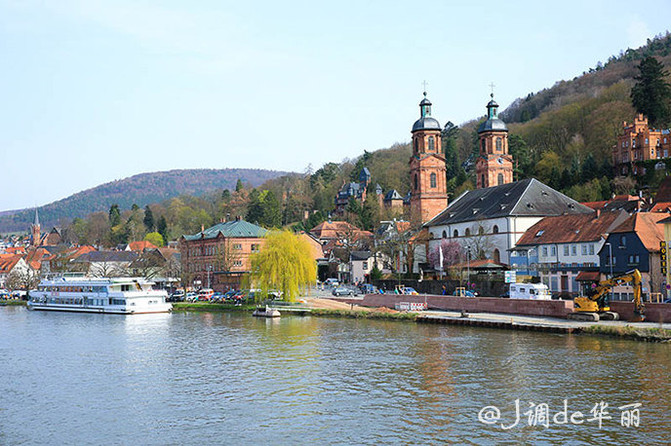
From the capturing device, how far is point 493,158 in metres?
93.9

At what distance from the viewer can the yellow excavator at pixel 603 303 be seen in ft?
149

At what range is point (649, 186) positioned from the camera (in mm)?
90438

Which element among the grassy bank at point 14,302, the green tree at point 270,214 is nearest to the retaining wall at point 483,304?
the grassy bank at point 14,302

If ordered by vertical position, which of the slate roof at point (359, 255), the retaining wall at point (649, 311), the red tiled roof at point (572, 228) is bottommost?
the retaining wall at point (649, 311)

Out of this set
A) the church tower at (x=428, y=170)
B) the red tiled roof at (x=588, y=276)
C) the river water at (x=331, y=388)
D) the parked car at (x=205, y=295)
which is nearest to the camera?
the river water at (x=331, y=388)

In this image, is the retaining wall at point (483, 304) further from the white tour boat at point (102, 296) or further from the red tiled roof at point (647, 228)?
the white tour boat at point (102, 296)

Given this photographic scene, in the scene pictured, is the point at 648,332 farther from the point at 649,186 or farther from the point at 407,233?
the point at 649,186

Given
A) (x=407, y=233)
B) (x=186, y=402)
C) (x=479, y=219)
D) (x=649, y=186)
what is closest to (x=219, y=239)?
(x=407, y=233)

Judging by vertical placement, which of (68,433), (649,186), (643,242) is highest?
(649,186)

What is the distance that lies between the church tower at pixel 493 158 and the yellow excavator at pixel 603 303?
45.8m

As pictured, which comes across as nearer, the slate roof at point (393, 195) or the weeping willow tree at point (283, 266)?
the weeping willow tree at point (283, 266)

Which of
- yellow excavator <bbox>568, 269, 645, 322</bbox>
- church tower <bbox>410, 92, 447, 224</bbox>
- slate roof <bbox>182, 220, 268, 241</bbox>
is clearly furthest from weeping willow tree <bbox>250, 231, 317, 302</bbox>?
church tower <bbox>410, 92, 447, 224</bbox>

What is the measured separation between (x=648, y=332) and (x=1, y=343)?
40.9 meters

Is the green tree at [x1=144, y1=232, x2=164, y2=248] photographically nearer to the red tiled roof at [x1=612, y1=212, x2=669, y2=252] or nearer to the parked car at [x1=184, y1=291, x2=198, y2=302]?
the parked car at [x1=184, y1=291, x2=198, y2=302]
